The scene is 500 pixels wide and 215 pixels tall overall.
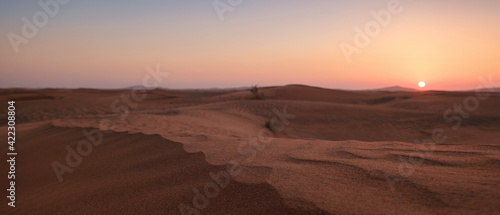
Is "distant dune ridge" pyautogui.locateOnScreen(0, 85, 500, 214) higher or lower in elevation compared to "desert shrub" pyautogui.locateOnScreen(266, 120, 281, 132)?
higher

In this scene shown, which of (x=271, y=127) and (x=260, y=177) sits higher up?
(x=260, y=177)

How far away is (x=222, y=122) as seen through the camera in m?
7.66

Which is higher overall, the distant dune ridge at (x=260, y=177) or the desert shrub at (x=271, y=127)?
the distant dune ridge at (x=260, y=177)

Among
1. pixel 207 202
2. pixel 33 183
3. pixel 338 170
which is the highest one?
pixel 338 170

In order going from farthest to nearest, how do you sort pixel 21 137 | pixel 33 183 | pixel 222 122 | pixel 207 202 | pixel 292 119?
pixel 292 119, pixel 222 122, pixel 21 137, pixel 33 183, pixel 207 202

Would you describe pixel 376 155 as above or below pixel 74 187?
above

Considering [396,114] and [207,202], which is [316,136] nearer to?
[396,114]

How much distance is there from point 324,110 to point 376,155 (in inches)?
336

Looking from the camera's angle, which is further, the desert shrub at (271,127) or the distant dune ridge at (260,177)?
the desert shrub at (271,127)

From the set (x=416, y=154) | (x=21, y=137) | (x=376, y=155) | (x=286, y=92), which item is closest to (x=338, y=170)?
(x=376, y=155)

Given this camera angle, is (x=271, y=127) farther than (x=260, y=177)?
Yes

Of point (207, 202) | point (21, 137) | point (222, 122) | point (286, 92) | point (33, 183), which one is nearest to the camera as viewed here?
point (207, 202)

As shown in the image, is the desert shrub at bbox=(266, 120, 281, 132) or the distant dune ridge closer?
the distant dune ridge

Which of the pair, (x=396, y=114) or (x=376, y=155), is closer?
(x=376, y=155)
